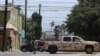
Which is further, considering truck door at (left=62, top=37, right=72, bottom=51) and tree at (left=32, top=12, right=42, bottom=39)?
tree at (left=32, top=12, right=42, bottom=39)

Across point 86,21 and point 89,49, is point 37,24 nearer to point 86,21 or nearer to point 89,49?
point 86,21

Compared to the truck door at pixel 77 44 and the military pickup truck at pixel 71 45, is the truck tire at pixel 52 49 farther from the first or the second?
the truck door at pixel 77 44

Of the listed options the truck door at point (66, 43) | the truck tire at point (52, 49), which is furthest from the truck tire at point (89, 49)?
the truck tire at point (52, 49)

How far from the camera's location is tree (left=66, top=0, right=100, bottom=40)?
7062 cm

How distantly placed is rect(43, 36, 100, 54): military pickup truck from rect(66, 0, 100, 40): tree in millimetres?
24510

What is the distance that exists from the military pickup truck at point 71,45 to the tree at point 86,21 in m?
24.5

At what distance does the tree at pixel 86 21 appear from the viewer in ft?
232

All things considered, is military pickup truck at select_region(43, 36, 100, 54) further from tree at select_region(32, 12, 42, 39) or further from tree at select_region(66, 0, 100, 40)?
tree at select_region(32, 12, 42, 39)

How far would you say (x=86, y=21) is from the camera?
71562 mm

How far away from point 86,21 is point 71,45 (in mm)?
27939

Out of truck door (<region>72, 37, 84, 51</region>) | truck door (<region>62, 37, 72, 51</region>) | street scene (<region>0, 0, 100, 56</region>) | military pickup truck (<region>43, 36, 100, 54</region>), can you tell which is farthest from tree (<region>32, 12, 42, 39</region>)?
truck door (<region>72, 37, 84, 51</region>)

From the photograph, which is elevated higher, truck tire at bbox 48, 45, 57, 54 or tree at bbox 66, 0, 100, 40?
tree at bbox 66, 0, 100, 40

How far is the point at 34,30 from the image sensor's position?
9950cm

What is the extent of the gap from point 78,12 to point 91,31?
14.2 feet
